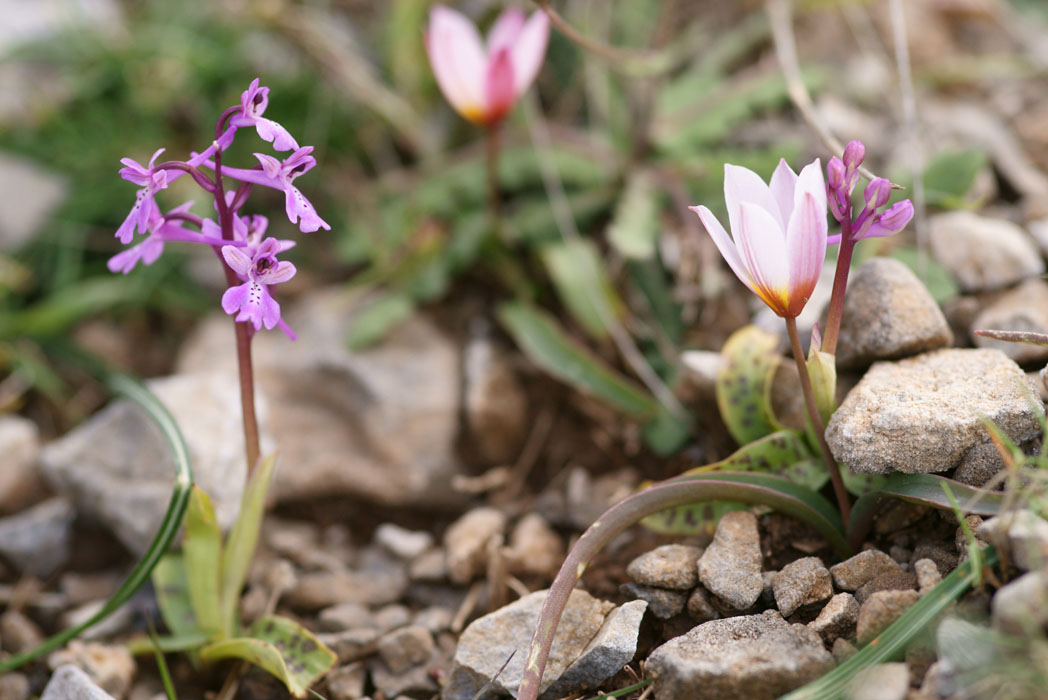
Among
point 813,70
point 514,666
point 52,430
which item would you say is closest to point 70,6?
point 52,430

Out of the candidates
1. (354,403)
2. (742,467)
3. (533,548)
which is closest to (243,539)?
(533,548)

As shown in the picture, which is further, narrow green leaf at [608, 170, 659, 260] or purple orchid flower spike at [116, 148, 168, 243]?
narrow green leaf at [608, 170, 659, 260]

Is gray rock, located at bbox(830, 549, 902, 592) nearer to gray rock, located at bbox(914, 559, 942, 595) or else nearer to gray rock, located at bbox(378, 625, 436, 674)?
gray rock, located at bbox(914, 559, 942, 595)

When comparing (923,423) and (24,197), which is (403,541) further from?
(24,197)

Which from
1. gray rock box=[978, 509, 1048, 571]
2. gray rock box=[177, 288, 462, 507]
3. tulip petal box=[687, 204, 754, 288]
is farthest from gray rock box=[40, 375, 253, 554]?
gray rock box=[978, 509, 1048, 571]

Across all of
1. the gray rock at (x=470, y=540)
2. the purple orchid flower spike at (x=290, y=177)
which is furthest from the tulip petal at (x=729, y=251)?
the gray rock at (x=470, y=540)
